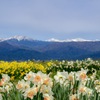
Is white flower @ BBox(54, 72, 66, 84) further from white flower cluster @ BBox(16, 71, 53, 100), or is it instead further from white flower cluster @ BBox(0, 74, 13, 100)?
white flower cluster @ BBox(0, 74, 13, 100)

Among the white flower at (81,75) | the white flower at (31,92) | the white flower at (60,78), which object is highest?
the white flower at (81,75)

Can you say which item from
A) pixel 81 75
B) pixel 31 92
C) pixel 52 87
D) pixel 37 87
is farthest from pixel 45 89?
pixel 81 75

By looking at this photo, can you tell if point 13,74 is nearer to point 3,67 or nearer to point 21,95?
point 3,67

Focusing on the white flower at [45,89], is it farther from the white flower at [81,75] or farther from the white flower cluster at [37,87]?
the white flower at [81,75]

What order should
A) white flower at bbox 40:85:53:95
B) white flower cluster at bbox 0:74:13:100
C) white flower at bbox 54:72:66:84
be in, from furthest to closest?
white flower cluster at bbox 0:74:13:100 → white flower at bbox 54:72:66:84 → white flower at bbox 40:85:53:95

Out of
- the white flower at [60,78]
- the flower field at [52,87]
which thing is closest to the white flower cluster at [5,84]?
the flower field at [52,87]

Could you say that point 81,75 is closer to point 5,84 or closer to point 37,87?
point 37,87

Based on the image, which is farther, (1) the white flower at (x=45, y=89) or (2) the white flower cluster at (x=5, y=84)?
(2) the white flower cluster at (x=5, y=84)

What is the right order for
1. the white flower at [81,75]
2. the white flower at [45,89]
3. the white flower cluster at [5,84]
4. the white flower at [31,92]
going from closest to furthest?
the white flower at [31,92], the white flower at [45,89], the white flower at [81,75], the white flower cluster at [5,84]

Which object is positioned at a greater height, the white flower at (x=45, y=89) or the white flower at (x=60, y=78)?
the white flower at (x=60, y=78)

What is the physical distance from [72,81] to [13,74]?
16168 mm

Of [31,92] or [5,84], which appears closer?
[31,92]

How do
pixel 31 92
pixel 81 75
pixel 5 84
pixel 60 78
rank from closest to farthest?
pixel 31 92, pixel 81 75, pixel 60 78, pixel 5 84

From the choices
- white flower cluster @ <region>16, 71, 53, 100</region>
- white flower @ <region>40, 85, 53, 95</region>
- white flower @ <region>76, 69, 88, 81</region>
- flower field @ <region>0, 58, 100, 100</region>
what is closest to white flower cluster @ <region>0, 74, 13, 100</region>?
flower field @ <region>0, 58, 100, 100</region>
